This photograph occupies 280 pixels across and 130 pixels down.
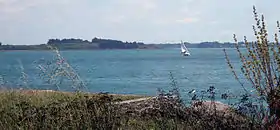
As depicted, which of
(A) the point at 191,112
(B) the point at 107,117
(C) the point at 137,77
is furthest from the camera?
(C) the point at 137,77

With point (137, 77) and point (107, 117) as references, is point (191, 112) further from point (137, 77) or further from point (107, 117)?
point (137, 77)

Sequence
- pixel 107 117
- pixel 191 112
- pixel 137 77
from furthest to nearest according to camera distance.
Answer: pixel 137 77, pixel 191 112, pixel 107 117

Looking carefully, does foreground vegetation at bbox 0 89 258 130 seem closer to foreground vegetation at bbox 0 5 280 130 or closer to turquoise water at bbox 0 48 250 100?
foreground vegetation at bbox 0 5 280 130

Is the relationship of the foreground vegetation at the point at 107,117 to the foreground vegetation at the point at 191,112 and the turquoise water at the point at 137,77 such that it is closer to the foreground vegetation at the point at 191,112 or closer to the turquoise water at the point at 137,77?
the foreground vegetation at the point at 191,112

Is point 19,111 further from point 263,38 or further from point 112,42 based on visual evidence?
point 112,42

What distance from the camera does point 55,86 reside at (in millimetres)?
12562

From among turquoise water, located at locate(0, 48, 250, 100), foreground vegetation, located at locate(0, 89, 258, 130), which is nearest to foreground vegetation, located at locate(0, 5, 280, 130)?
foreground vegetation, located at locate(0, 89, 258, 130)

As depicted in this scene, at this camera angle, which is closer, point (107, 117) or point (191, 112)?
point (107, 117)

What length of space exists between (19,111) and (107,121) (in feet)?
5.39

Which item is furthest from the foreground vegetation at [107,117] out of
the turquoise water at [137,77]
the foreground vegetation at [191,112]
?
the turquoise water at [137,77]

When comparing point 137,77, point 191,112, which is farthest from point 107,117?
point 137,77

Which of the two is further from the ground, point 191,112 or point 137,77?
point 191,112

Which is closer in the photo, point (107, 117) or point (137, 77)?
point (107, 117)

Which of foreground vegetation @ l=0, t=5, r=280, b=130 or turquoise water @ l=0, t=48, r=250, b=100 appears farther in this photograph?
turquoise water @ l=0, t=48, r=250, b=100
